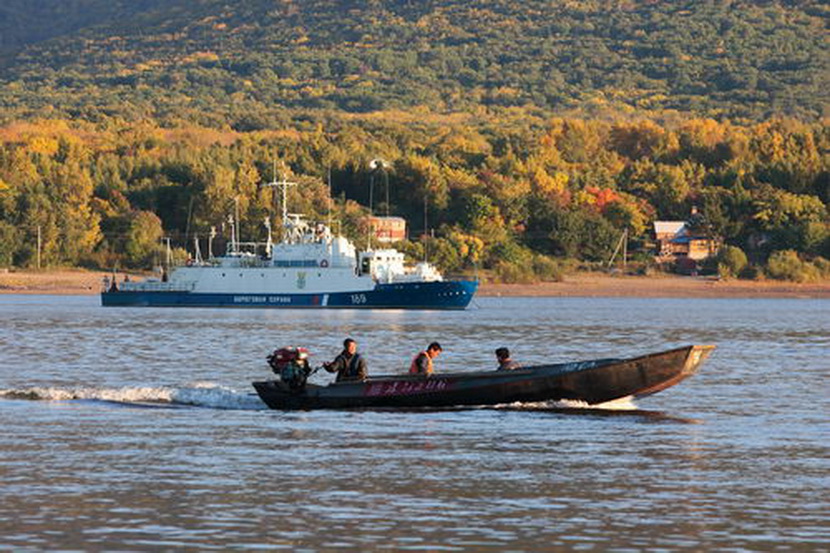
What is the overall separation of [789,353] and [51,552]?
45148 millimetres

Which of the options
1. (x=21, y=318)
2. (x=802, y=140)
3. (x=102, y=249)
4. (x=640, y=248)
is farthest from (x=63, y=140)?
(x=21, y=318)

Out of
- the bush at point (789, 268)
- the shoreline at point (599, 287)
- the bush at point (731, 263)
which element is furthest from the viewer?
the bush at point (789, 268)

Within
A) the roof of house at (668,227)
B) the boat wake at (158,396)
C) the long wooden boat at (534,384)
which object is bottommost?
the boat wake at (158,396)

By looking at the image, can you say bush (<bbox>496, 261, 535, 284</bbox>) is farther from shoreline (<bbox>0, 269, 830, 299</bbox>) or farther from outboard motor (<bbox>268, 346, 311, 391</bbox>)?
outboard motor (<bbox>268, 346, 311, 391</bbox>)

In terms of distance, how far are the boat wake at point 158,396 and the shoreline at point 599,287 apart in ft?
336

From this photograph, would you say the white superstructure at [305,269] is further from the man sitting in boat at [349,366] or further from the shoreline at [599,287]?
the man sitting in boat at [349,366]

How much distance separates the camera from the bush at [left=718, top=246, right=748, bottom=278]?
14612 cm

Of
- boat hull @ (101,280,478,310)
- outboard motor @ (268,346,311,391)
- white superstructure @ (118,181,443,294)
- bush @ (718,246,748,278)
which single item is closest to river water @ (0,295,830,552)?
outboard motor @ (268,346,311,391)

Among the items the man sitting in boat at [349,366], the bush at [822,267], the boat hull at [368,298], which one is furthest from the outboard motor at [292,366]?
the bush at [822,267]

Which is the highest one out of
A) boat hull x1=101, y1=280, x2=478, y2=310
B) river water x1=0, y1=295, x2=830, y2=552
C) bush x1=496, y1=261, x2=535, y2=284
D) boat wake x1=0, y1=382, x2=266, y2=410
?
bush x1=496, y1=261, x2=535, y2=284

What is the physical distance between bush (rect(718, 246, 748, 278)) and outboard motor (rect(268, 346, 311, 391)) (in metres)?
114

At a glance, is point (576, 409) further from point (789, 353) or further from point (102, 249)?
point (102, 249)

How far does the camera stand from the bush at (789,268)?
147375mm

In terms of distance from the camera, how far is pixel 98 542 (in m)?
20.4
